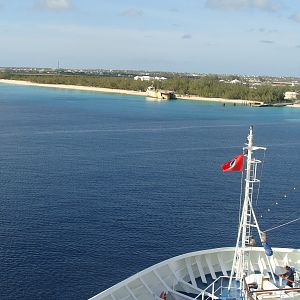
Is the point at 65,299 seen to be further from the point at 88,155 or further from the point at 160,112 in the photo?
the point at 160,112

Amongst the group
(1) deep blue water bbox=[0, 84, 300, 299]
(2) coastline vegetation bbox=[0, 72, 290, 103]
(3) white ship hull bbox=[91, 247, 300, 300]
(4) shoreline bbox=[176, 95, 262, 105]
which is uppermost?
(2) coastline vegetation bbox=[0, 72, 290, 103]

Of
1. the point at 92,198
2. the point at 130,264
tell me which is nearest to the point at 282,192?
the point at 92,198

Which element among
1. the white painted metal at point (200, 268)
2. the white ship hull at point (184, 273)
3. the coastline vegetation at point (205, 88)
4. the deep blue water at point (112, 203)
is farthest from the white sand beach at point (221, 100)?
the white painted metal at point (200, 268)

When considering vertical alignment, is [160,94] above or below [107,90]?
above

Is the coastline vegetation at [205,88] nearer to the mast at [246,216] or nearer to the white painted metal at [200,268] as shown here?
the white painted metal at [200,268]

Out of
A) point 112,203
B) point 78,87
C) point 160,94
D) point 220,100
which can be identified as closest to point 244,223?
point 112,203

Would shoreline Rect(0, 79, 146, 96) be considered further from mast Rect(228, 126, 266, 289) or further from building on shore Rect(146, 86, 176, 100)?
mast Rect(228, 126, 266, 289)

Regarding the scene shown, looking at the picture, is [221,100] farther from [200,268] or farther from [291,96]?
[200,268]

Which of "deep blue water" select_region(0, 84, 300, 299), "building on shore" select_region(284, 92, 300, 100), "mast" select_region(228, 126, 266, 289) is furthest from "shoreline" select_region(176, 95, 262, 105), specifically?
"mast" select_region(228, 126, 266, 289)
